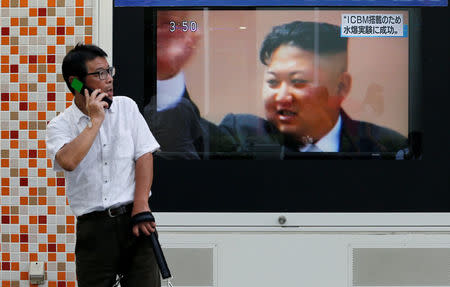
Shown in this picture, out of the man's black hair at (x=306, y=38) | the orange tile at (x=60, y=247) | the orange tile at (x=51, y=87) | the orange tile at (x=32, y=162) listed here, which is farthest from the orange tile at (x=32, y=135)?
the man's black hair at (x=306, y=38)

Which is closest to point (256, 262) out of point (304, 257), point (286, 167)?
point (304, 257)

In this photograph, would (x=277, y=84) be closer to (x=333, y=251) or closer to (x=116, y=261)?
(x=333, y=251)

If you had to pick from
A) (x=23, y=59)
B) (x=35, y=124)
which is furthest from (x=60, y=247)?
(x=23, y=59)

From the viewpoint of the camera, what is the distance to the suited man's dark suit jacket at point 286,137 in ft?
14.6

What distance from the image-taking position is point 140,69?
14.6ft

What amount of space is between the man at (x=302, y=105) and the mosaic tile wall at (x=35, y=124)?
113 cm

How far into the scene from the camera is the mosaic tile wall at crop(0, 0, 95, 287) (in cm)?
446

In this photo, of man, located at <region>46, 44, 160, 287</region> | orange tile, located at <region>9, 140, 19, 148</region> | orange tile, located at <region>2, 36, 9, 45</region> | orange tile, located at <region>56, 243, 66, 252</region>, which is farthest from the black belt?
orange tile, located at <region>2, 36, 9, 45</region>

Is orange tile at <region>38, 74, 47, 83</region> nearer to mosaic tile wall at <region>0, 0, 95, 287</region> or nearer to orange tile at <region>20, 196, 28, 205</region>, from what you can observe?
mosaic tile wall at <region>0, 0, 95, 287</region>

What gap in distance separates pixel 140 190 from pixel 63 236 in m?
1.60

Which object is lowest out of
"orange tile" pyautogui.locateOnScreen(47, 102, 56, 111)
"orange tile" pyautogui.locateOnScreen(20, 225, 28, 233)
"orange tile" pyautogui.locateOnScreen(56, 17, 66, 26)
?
"orange tile" pyautogui.locateOnScreen(20, 225, 28, 233)
